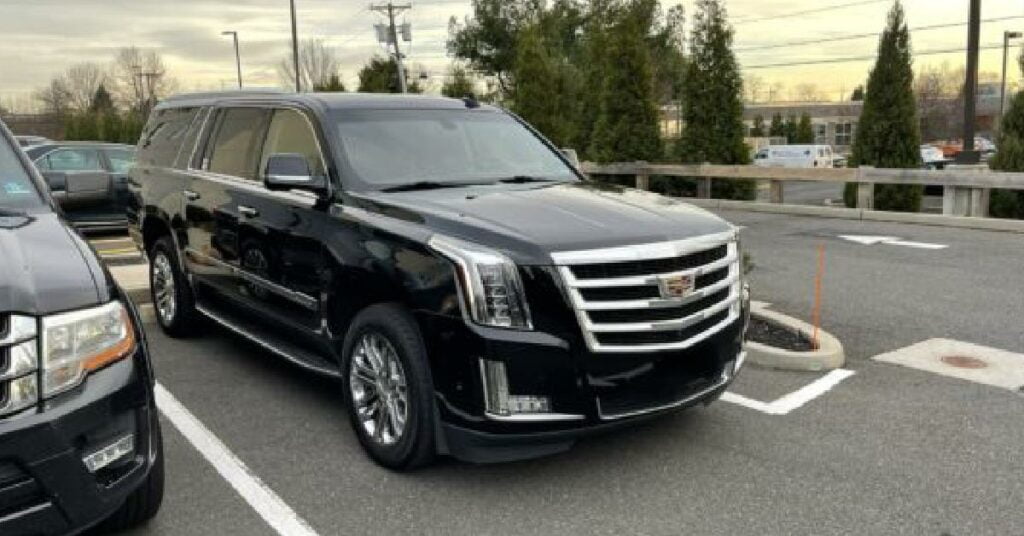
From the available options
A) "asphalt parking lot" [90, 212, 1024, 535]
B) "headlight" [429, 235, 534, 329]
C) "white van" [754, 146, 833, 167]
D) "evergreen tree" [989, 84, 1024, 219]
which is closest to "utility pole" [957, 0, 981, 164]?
"evergreen tree" [989, 84, 1024, 219]

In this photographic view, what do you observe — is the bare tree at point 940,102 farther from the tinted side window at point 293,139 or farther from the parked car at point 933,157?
the tinted side window at point 293,139

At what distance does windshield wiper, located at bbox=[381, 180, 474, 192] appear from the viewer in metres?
4.86

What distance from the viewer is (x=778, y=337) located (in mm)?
6570

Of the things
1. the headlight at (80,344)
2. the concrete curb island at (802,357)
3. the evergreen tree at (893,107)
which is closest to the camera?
the headlight at (80,344)

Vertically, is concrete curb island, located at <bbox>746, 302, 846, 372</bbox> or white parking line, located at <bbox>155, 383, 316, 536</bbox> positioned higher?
concrete curb island, located at <bbox>746, 302, 846, 372</bbox>

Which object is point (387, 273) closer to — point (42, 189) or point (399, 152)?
point (399, 152)

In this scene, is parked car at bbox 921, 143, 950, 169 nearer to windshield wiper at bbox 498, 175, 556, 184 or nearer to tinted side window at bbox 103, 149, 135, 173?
tinted side window at bbox 103, 149, 135, 173

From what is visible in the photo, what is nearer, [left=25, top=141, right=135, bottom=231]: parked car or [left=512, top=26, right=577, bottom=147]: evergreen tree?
[left=25, top=141, right=135, bottom=231]: parked car

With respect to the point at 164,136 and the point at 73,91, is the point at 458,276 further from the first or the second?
the point at 73,91

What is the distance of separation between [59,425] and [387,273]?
67.0 inches

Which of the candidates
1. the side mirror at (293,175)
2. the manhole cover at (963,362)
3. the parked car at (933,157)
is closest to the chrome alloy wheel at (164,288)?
the side mirror at (293,175)

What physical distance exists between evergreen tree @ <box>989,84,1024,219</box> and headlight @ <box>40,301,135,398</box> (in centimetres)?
1430

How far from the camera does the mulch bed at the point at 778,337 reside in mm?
6339

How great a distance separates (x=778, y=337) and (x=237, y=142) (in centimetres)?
410
